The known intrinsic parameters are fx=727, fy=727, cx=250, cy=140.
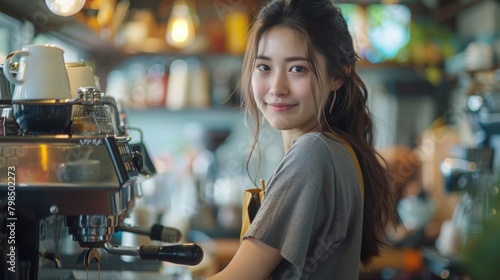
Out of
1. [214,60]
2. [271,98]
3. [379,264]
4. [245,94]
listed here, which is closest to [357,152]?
[271,98]

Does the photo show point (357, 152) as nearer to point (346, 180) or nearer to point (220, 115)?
point (346, 180)

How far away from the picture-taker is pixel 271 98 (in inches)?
54.6

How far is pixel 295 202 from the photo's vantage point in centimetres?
121

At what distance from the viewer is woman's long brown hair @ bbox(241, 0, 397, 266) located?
4.50 feet

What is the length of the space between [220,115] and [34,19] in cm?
307

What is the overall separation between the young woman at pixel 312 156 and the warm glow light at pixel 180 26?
9.97ft

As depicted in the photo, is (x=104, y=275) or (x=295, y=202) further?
(x=104, y=275)

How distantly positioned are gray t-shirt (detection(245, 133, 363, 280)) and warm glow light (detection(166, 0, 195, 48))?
339cm

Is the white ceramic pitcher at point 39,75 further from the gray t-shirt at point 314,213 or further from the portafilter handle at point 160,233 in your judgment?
the portafilter handle at point 160,233

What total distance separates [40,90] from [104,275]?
53 centimetres

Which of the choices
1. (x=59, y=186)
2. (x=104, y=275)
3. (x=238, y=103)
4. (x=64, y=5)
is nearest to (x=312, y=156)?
(x=59, y=186)

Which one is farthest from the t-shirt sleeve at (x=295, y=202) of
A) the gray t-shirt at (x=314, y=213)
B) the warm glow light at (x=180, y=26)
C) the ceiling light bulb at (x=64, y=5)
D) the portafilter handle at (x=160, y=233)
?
the warm glow light at (x=180, y=26)

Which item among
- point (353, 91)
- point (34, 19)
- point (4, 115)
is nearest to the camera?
point (4, 115)

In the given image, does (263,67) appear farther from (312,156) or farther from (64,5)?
(64,5)
